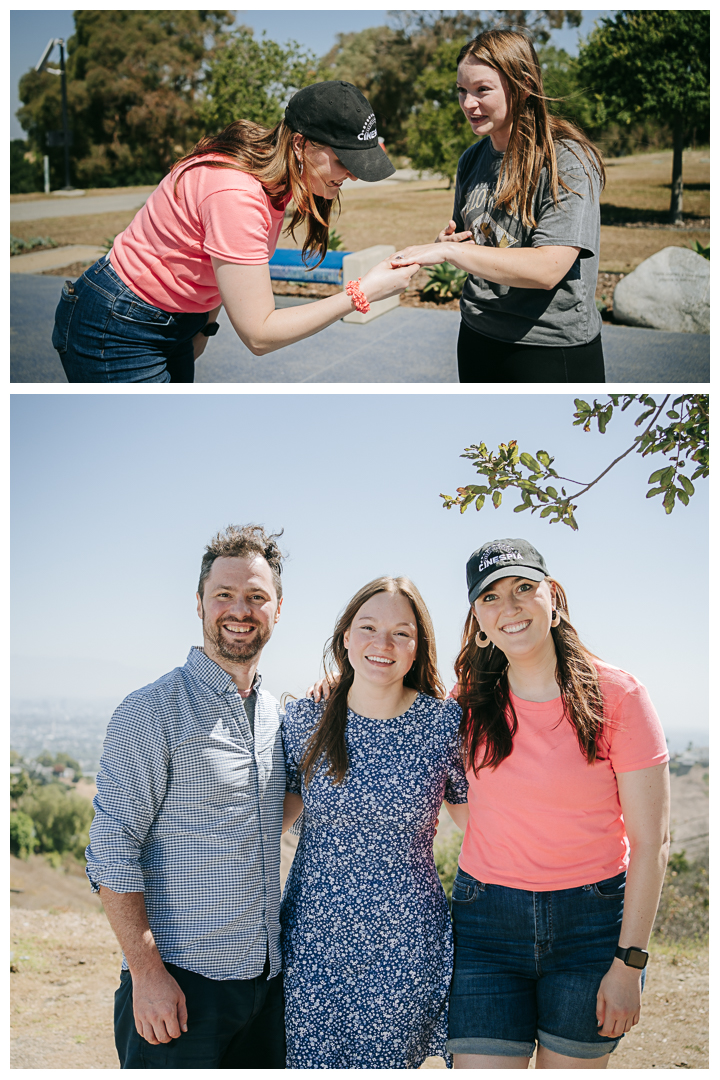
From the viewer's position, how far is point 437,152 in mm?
12492

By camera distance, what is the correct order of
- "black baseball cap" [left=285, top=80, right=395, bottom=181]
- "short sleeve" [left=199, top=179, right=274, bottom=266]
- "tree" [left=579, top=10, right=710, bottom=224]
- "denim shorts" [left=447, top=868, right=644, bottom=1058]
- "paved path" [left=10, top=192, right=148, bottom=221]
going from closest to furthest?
"short sleeve" [left=199, top=179, right=274, bottom=266] → "black baseball cap" [left=285, top=80, right=395, bottom=181] → "denim shorts" [left=447, top=868, right=644, bottom=1058] → "tree" [left=579, top=10, right=710, bottom=224] → "paved path" [left=10, top=192, right=148, bottom=221]

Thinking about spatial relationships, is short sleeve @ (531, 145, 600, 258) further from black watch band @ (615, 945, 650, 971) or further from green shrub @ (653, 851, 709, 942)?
green shrub @ (653, 851, 709, 942)

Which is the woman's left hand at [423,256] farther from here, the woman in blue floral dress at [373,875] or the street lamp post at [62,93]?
the street lamp post at [62,93]

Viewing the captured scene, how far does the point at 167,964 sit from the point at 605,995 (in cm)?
140

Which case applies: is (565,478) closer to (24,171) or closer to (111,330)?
(111,330)

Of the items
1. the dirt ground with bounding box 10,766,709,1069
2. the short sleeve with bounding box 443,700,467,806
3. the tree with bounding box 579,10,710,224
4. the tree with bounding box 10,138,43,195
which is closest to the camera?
the short sleeve with bounding box 443,700,467,806

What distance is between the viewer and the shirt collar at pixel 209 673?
2.74 meters

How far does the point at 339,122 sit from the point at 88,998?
479cm

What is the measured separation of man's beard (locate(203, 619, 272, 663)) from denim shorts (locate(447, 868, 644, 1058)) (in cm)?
115

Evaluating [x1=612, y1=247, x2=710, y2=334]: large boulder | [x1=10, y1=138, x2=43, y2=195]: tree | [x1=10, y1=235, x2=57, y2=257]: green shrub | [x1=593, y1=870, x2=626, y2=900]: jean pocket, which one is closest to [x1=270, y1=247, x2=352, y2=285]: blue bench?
[x1=612, y1=247, x2=710, y2=334]: large boulder

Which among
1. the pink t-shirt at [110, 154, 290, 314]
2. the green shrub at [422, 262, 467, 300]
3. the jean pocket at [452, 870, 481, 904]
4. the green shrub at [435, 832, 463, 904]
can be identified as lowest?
the green shrub at [435, 832, 463, 904]

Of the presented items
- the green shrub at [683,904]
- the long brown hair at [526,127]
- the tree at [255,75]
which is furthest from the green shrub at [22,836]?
the tree at [255,75]

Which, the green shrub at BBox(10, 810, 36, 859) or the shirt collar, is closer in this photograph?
the shirt collar

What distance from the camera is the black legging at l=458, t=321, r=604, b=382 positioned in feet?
9.76
